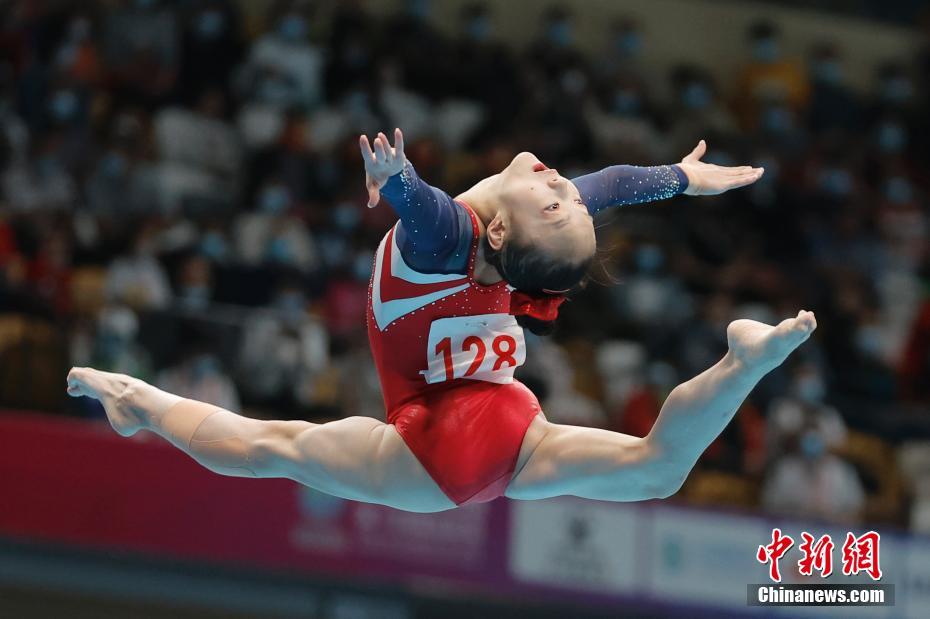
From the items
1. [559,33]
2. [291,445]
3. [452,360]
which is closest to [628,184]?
[452,360]

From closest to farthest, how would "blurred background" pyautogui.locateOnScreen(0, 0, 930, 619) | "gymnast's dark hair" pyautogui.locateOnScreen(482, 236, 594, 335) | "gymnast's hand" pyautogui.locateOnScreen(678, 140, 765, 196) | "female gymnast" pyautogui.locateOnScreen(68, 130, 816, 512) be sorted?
"female gymnast" pyautogui.locateOnScreen(68, 130, 816, 512) < "gymnast's dark hair" pyautogui.locateOnScreen(482, 236, 594, 335) < "gymnast's hand" pyautogui.locateOnScreen(678, 140, 765, 196) < "blurred background" pyautogui.locateOnScreen(0, 0, 930, 619)

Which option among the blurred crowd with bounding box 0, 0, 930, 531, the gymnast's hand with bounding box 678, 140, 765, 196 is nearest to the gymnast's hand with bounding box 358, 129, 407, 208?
the gymnast's hand with bounding box 678, 140, 765, 196

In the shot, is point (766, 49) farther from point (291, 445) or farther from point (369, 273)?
point (291, 445)

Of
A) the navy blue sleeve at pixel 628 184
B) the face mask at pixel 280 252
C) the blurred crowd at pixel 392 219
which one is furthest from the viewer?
the face mask at pixel 280 252

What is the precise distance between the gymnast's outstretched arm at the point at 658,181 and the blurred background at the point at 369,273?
440 cm

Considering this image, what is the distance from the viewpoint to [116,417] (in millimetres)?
4867

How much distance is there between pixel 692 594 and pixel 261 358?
3.47 meters

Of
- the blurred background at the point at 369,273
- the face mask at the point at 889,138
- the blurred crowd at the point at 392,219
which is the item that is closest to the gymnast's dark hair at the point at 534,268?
the blurred crowd at the point at 392,219

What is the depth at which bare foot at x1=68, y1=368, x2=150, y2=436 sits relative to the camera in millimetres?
4867

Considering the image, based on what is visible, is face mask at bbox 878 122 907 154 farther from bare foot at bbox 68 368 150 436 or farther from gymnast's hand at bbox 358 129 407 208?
gymnast's hand at bbox 358 129 407 208

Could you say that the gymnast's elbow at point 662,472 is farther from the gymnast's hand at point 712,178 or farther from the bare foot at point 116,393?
the bare foot at point 116,393

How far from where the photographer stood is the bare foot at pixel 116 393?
4.87 m

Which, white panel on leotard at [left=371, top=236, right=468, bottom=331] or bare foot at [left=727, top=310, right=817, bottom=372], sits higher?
white panel on leotard at [left=371, top=236, right=468, bottom=331]

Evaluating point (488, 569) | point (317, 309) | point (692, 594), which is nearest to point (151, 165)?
point (317, 309)
